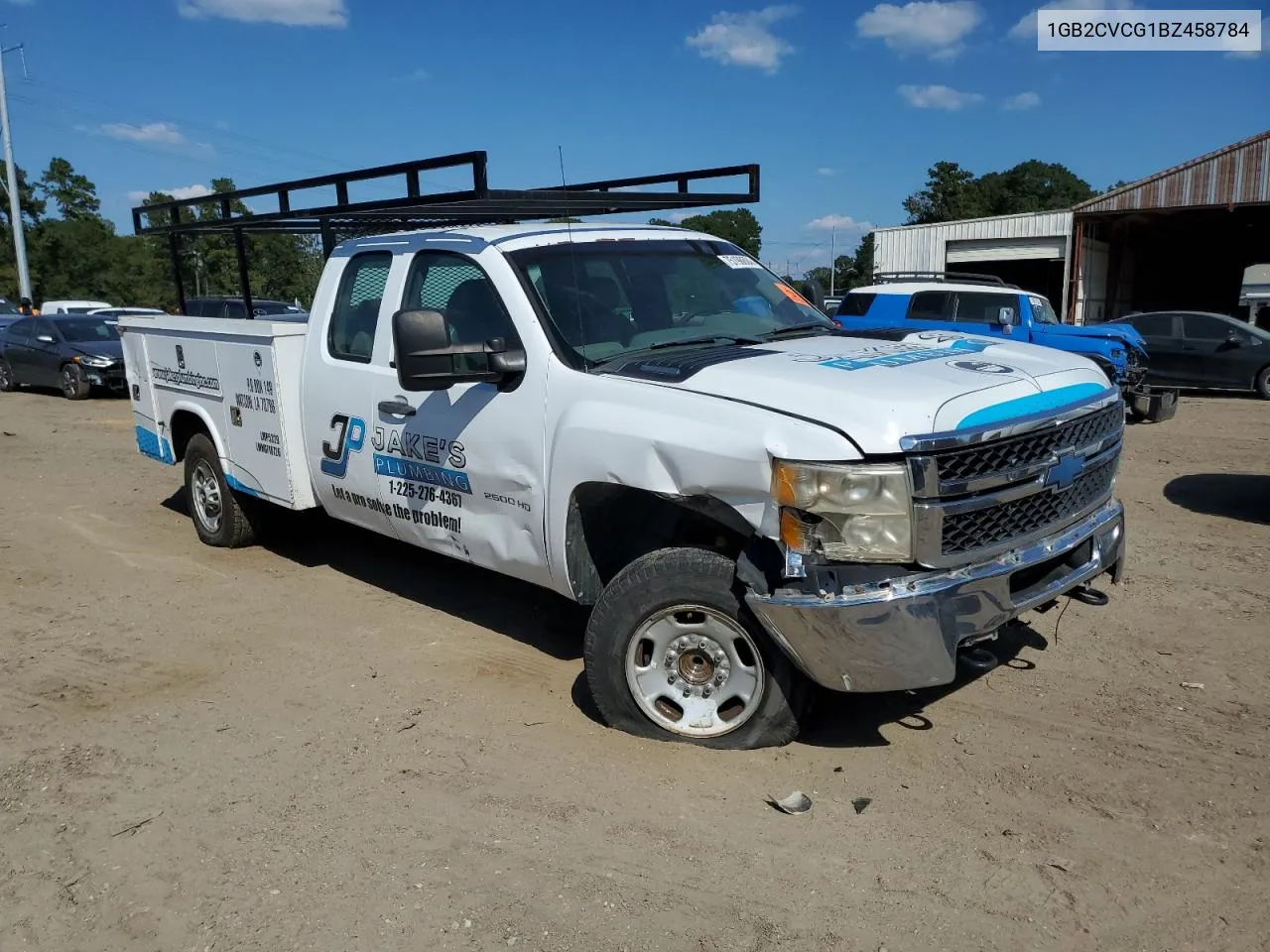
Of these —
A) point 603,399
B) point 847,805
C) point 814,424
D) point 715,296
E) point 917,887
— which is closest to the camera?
point 917,887

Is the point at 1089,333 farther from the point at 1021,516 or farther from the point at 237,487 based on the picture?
the point at 237,487

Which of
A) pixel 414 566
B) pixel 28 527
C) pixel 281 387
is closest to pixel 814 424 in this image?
pixel 281 387

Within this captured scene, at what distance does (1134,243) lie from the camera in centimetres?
3494

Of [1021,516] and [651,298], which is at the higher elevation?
[651,298]

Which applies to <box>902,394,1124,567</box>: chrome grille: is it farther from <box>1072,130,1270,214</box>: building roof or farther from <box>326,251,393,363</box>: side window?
<box>1072,130,1270,214</box>: building roof

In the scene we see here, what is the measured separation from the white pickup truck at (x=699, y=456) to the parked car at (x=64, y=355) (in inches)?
539

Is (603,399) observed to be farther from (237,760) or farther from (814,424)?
(237,760)

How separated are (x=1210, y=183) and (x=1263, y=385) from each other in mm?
12998

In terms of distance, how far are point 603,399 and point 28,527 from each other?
6.04 metres

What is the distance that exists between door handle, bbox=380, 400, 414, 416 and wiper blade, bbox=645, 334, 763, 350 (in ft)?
4.11

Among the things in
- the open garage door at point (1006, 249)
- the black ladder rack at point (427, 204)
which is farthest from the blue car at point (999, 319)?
the open garage door at point (1006, 249)

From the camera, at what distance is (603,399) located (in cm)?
385

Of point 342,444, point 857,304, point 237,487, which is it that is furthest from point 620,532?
point 857,304

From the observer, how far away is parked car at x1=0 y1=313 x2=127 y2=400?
17.1 metres
